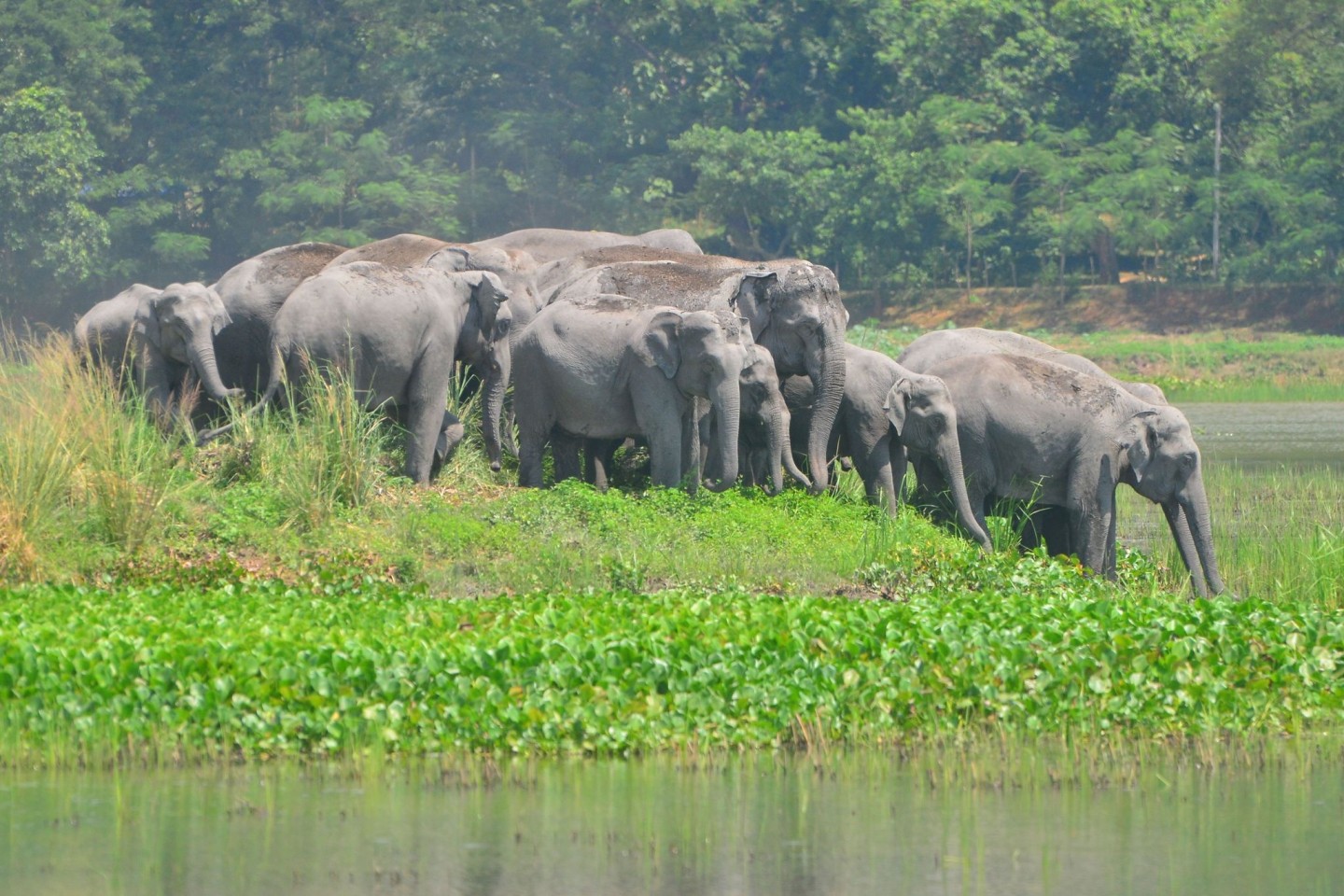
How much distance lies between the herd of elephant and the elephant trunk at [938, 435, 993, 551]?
0.07 ft

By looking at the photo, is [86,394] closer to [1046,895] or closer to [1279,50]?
[1046,895]

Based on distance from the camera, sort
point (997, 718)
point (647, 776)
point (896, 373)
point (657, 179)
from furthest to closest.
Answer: point (657, 179) → point (896, 373) → point (997, 718) → point (647, 776)

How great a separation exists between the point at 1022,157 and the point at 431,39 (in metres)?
17.3

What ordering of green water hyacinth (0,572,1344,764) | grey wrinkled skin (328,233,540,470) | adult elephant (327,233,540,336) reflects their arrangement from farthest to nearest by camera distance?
adult elephant (327,233,540,336), grey wrinkled skin (328,233,540,470), green water hyacinth (0,572,1344,764)

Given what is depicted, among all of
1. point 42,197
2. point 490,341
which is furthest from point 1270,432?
point 42,197

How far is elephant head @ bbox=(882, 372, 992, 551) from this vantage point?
1510 centimetres

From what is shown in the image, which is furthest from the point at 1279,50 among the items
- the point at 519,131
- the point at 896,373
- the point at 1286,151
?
the point at 896,373

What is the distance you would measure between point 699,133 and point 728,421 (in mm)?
41550

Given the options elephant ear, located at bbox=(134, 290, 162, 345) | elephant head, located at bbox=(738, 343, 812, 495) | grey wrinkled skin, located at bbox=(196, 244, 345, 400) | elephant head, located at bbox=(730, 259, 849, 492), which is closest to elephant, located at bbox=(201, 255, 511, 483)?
elephant ear, located at bbox=(134, 290, 162, 345)

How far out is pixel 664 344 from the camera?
596 inches

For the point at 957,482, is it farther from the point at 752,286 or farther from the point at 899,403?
the point at 752,286

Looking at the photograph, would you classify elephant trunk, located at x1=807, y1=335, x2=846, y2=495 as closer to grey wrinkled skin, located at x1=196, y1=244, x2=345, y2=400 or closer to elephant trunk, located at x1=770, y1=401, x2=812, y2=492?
elephant trunk, located at x1=770, y1=401, x2=812, y2=492

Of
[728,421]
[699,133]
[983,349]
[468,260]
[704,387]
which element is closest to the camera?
[728,421]

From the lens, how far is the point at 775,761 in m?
9.86
